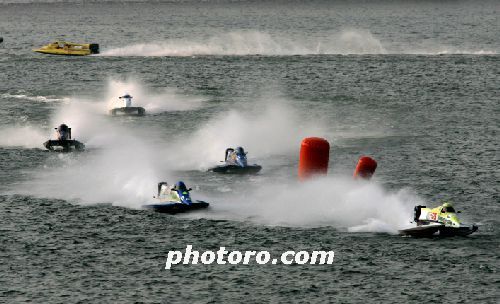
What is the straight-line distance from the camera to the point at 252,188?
77.9m

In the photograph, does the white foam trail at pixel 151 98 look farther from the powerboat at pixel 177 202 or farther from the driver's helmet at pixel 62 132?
the powerboat at pixel 177 202

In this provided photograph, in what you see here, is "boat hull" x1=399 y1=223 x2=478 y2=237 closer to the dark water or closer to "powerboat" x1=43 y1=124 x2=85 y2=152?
the dark water

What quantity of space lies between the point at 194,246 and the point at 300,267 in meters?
7.20

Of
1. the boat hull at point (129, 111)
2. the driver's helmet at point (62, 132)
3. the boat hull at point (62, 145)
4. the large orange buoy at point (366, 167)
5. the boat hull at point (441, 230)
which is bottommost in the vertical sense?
the boat hull at point (441, 230)

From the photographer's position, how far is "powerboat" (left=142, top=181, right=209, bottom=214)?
230ft

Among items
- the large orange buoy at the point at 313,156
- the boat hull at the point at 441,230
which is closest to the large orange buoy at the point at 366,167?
the large orange buoy at the point at 313,156

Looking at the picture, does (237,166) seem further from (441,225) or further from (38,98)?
(38,98)

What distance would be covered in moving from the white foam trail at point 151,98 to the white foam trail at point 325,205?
4773 cm

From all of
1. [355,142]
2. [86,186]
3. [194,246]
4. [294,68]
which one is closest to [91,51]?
[294,68]

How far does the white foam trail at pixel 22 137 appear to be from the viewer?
321 ft

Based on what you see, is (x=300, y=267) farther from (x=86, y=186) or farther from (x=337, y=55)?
(x=337, y=55)

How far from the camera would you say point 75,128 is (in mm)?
106125

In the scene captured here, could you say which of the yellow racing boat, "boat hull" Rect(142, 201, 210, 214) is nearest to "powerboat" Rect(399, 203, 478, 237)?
"boat hull" Rect(142, 201, 210, 214)

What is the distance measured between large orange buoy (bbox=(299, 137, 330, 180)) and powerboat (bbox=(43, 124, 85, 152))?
25354mm
